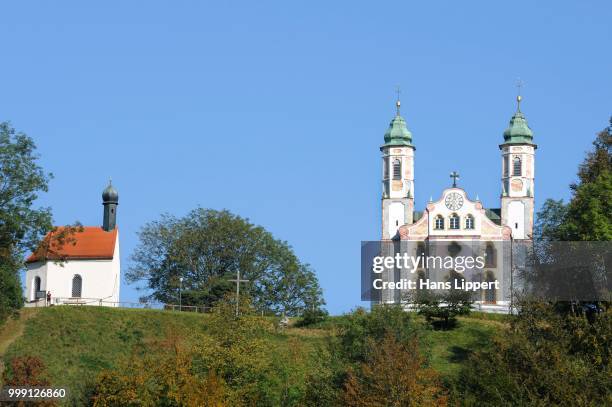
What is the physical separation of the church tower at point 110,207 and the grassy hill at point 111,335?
13.7 metres

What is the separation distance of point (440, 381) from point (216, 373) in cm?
856

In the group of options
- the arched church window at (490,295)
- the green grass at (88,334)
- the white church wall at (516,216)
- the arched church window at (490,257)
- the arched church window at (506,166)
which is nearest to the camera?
the green grass at (88,334)

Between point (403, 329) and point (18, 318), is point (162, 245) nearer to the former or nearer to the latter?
point (18, 318)

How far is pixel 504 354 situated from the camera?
200 feet

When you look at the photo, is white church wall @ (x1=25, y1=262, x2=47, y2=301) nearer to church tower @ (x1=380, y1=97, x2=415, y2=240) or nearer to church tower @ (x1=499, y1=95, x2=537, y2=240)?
church tower @ (x1=380, y1=97, x2=415, y2=240)

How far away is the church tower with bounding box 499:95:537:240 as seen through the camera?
109812 mm

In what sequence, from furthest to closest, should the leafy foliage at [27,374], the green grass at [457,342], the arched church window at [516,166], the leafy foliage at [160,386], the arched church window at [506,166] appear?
the arched church window at [506,166], the arched church window at [516,166], the green grass at [457,342], the leafy foliage at [27,374], the leafy foliage at [160,386]

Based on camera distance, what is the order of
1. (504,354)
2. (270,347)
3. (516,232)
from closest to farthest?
(504,354)
(270,347)
(516,232)

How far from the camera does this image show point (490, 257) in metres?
105

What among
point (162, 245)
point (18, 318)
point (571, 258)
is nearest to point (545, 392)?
point (571, 258)

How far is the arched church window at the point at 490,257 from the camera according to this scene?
104 m

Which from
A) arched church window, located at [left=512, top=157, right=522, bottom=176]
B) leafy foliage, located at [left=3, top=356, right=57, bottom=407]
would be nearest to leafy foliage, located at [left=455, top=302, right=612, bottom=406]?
leafy foliage, located at [left=3, top=356, right=57, bottom=407]

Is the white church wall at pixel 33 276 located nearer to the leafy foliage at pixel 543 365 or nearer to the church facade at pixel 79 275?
the church facade at pixel 79 275

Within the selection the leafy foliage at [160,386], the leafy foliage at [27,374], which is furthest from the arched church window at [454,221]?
the leafy foliage at [160,386]
